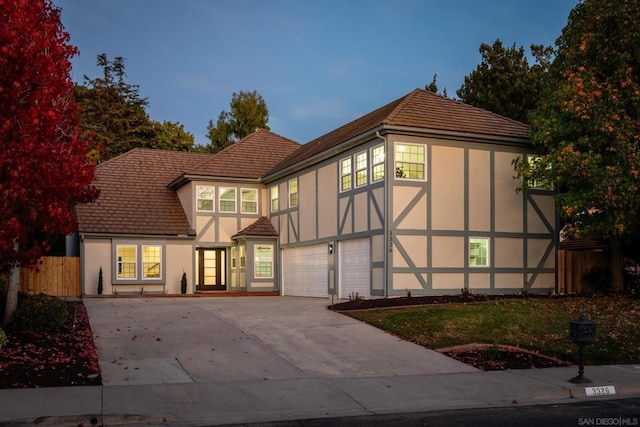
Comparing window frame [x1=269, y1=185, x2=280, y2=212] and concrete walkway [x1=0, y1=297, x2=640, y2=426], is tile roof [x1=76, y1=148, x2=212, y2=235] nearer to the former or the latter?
window frame [x1=269, y1=185, x2=280, y2=212]

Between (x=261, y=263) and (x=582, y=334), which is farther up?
(x=261, y=263)

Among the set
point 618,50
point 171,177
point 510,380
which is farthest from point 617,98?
point 171,177

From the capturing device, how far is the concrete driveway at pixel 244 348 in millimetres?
11703

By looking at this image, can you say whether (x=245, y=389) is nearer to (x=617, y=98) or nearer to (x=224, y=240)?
(x=617, y=98)

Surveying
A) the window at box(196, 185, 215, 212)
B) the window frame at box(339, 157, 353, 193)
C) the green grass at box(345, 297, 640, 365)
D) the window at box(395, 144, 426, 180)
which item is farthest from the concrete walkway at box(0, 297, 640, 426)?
the window at box(196, 185, 215, 212)

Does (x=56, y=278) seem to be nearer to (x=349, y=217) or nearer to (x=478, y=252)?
(x=349, y=217)

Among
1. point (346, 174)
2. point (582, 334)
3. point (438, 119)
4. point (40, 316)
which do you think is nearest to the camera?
point (582, 334)

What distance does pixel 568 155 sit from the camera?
63.4 ft

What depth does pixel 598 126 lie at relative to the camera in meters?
18.8

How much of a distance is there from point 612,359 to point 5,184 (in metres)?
12.4

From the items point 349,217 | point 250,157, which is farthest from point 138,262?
point 349,217

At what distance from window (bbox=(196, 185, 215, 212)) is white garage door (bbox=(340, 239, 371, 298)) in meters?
8.16

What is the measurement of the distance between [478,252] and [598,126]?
19.5ft

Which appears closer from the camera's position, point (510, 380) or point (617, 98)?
point (510, 380)
